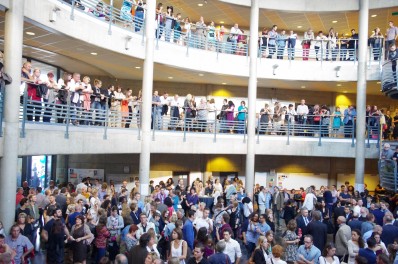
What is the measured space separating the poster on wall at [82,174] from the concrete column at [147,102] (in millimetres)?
5793

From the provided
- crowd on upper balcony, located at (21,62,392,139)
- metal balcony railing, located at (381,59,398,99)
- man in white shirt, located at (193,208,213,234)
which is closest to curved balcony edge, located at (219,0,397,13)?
crowd on upper balcony, located at (21,62,392,139)

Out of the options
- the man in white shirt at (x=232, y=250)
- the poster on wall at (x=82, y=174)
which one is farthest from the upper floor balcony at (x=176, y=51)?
the man in white shirt at (x=232, y=250)

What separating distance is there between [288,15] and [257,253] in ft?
58.8

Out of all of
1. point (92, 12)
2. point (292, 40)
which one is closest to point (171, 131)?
point (92, 12)

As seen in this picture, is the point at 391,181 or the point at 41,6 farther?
the point at 391,181

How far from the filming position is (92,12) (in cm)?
1611

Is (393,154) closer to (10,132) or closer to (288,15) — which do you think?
(288,15)

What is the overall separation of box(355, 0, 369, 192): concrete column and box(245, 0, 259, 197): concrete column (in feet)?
15.2

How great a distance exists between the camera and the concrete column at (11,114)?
10430 mm

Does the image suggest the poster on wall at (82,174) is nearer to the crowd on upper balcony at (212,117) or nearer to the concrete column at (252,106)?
the crowd on upper balcony at (212,117)

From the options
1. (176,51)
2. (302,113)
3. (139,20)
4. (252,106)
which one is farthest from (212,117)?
(139,20)

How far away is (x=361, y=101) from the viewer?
2025 centimetres

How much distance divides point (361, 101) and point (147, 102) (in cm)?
973

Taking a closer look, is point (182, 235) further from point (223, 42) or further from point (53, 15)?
point (223, 42)
